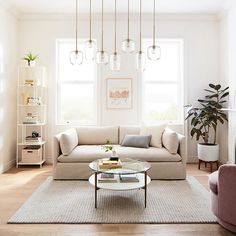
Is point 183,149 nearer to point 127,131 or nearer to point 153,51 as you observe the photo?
point 127,131

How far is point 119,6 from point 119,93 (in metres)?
1.66

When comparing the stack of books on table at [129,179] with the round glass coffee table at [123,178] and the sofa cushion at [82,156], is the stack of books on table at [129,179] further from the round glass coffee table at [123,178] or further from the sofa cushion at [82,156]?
the sofa cushion at [82,156]

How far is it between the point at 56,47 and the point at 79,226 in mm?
3890

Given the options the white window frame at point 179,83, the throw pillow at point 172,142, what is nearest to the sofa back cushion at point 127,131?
the white window frame at point 179,83

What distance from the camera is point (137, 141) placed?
460 cm

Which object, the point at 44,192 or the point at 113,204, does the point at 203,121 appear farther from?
the point at 44,192

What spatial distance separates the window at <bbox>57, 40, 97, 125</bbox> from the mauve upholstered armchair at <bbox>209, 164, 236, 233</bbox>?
3433mm

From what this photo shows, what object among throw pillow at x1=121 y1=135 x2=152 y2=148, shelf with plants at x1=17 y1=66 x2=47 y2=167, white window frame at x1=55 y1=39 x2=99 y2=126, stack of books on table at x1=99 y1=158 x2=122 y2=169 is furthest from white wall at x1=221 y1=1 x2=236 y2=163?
shelf with plants at x1=17 y1=66 x2=47 y2=167

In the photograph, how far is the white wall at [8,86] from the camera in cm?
470

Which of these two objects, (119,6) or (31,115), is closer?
(119,6)

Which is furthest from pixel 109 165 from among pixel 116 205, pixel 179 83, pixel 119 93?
pixel 179 83

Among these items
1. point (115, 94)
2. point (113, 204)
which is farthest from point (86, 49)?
point (115, 94)

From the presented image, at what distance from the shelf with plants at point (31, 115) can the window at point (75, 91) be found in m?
0.39

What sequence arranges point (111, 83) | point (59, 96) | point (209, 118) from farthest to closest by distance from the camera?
point (59, 96) < point (111, 83) < point (209, 118)
